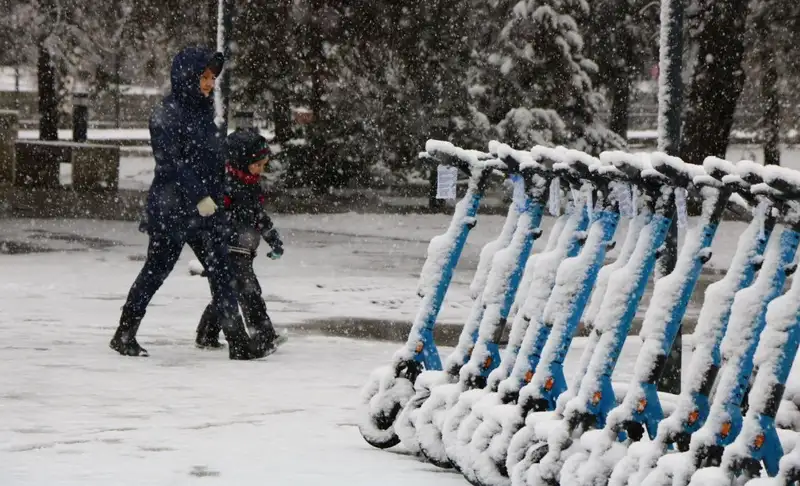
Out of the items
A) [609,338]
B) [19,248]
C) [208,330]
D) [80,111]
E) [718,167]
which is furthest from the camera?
[80,111]

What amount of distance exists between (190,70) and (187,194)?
0.76 metres

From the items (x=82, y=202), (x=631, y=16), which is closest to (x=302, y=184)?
(x=82, y=202)

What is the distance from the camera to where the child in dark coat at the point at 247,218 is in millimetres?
10219

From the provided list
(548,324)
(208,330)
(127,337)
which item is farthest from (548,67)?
(548,324)

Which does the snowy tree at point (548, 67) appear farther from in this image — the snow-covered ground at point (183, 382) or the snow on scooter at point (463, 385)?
the snow on scooter at point (463, 385)

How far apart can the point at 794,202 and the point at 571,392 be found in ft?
4.63

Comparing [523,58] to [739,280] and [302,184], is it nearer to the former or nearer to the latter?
[302,184]

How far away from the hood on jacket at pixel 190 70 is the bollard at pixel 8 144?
1956 cm

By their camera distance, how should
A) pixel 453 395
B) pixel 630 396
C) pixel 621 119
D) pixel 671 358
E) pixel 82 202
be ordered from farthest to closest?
pixel 621 119
pixel 82 202
pixel 671 358
pixel 453 395
pixel 630 396

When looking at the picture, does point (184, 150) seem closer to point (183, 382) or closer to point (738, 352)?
point (183, 382)

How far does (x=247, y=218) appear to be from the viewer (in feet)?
33.9

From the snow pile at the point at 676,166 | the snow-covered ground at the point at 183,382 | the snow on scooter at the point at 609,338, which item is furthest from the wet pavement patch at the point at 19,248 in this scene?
the snow pile at the point at 676,166

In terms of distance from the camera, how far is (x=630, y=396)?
232 inches

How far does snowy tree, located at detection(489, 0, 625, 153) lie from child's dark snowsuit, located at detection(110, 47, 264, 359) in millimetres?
16163
